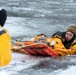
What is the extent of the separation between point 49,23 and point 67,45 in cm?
544

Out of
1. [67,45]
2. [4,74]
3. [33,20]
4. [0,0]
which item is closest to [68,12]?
[33,20]

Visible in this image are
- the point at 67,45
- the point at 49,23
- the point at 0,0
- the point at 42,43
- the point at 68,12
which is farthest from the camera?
the point at 0,0

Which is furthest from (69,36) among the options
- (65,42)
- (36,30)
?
(36,30)

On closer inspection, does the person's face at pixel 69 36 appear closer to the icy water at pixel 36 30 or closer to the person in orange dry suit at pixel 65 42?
the person in orange dry suit at pixel 65 42

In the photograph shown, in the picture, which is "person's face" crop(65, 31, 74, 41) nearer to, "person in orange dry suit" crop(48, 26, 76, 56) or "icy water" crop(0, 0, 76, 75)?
"person in orange dry suit" crop(48, 26, 76, 56)

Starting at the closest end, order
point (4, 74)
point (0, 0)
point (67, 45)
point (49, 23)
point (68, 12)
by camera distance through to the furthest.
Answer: point (4, 74), point (67, 45), point (49, 23), point (68, 12), point (0, 0)

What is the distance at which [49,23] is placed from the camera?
1356 cm

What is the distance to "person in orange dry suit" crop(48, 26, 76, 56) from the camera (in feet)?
26.0

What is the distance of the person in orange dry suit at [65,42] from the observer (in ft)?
26.0

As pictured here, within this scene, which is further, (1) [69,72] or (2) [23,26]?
(2) [23,26]

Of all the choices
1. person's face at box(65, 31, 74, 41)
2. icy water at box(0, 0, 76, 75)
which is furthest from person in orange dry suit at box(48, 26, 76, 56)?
icy water at box(0, 0, 76, 75)

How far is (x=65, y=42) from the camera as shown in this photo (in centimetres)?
814

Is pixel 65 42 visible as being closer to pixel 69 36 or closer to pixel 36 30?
pixel 69 36

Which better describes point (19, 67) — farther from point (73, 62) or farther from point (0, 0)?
point (0, 0)
